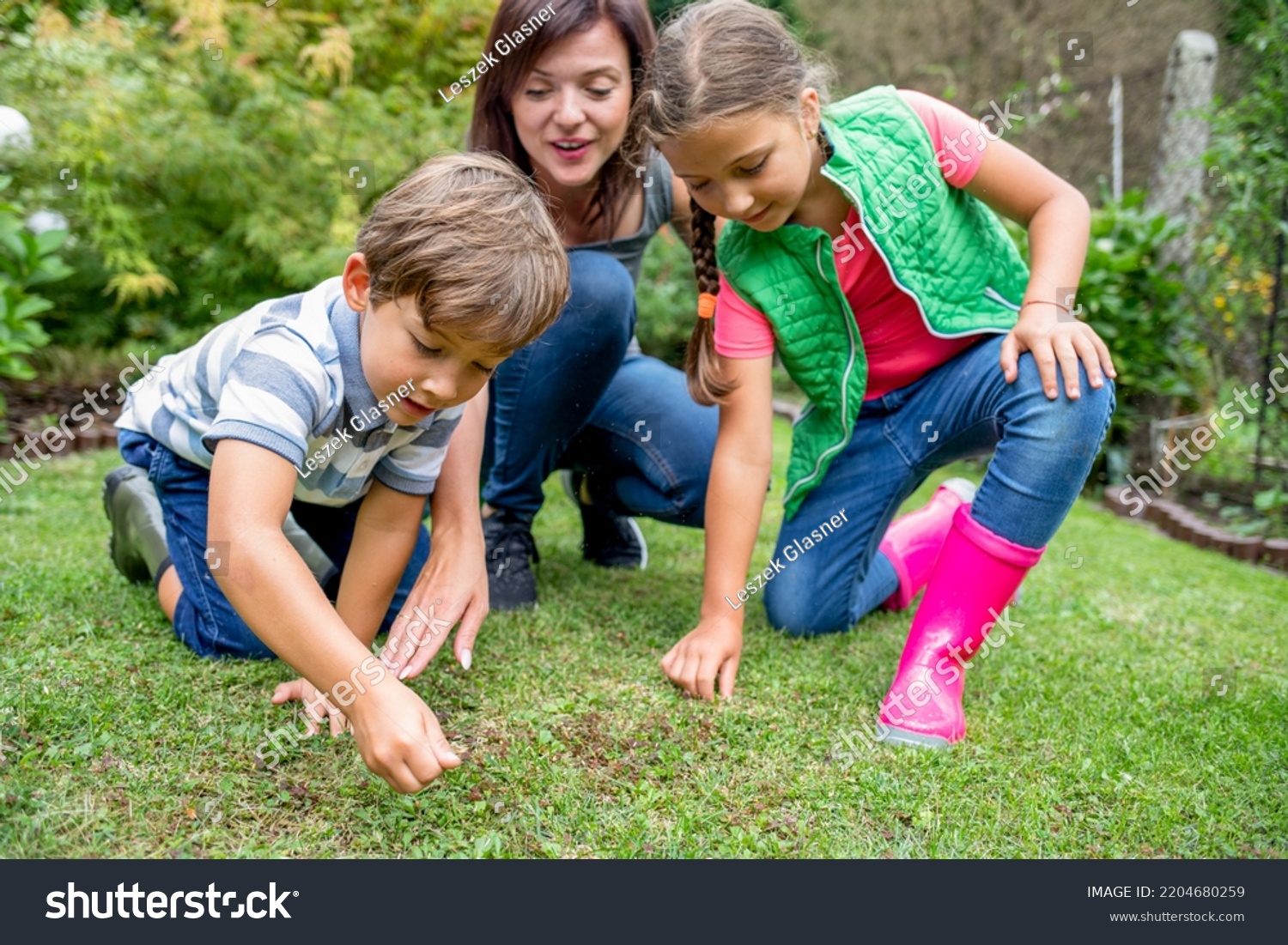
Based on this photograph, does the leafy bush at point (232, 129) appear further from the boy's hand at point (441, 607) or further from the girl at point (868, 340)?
the boy's hand at point (441, 607)

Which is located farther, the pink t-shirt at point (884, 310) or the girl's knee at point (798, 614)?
the girl's knee at point (798, 614)

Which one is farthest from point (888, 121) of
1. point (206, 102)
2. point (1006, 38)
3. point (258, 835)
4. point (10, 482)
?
point (1006, 38)

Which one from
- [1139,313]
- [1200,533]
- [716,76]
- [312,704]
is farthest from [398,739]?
[1139,313]

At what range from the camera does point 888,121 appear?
7.76 ft

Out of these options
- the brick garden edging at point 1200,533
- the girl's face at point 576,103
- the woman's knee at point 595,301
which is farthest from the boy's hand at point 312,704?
the brick garden edging at point 1200,533

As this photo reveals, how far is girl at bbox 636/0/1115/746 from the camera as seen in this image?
2.05 m

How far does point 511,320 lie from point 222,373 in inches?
28.2

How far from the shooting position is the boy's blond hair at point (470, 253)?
167 cm

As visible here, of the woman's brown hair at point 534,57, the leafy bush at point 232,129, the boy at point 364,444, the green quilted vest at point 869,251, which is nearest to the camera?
the boy at point 364,444

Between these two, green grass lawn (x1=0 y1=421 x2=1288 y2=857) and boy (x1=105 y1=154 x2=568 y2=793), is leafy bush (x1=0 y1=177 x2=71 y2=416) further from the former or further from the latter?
boy (x1=105 y1=154 x2=568 y2=793)

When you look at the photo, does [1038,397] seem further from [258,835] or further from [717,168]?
[258,835]

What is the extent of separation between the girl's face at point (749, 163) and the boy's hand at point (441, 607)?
853 mm
